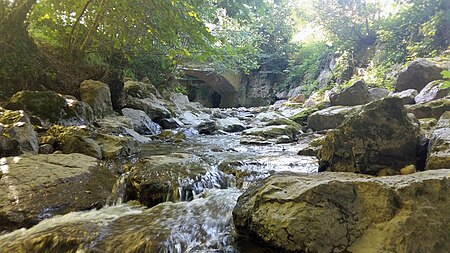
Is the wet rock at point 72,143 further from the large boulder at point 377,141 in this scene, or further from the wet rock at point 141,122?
the large boulder at point 377,141

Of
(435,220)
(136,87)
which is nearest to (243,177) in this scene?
(435,220)

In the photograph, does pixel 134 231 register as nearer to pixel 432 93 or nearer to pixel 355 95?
pixel 432 93

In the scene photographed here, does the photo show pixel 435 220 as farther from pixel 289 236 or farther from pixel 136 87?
pixel 136 87

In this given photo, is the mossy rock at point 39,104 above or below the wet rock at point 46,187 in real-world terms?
above

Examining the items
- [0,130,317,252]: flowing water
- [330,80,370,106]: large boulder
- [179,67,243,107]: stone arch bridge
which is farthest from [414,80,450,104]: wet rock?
[179,67,243,107]: stone arch bridge

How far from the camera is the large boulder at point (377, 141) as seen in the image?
3244 millimetres

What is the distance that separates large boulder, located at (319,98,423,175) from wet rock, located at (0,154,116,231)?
2.65 metres

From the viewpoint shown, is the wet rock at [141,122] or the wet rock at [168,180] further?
the wet rock at [141,122]

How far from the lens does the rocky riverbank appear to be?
1855 mm

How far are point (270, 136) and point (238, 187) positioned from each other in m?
3.28

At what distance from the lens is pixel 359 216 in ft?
6.27

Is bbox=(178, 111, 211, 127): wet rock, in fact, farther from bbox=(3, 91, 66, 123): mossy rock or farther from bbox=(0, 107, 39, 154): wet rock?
bbox=(0, 107, 39, 154): wet rock

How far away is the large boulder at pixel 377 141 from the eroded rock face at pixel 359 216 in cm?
124

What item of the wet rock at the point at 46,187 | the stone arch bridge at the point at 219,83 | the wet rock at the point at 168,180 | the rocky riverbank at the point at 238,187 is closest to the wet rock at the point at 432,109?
the rocky riverbank at the point at 238,187
